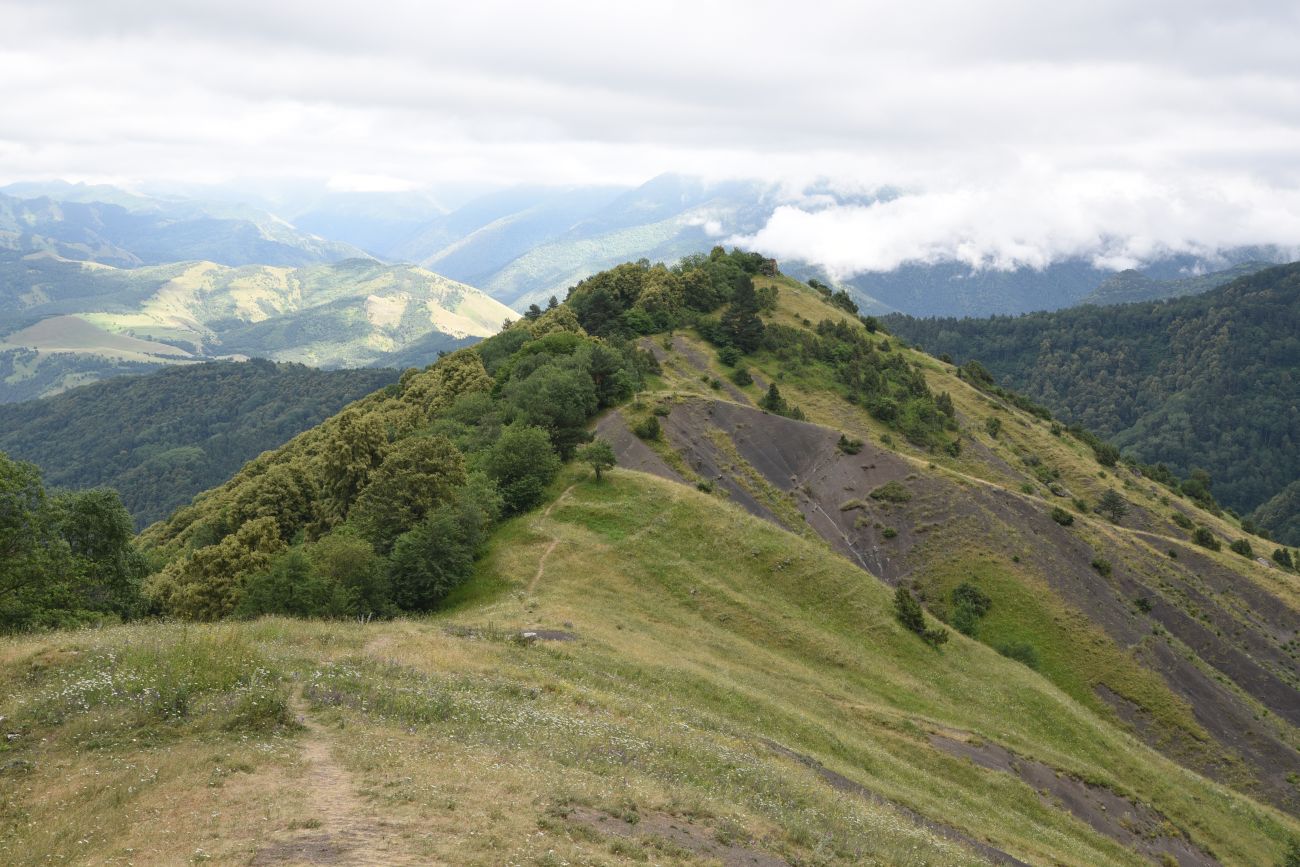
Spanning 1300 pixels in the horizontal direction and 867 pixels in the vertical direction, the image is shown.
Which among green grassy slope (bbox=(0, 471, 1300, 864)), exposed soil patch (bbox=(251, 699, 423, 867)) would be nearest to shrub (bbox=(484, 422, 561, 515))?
green grassy slope (bbox=(0, 471, 1300, 864))

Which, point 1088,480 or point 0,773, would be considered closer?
point 0,773

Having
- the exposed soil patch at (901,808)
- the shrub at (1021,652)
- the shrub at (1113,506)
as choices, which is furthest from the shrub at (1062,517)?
the exposed soil patch at (901,808)

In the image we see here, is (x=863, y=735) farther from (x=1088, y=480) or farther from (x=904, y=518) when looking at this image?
(x=1088, y=480)

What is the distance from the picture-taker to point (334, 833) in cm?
1493

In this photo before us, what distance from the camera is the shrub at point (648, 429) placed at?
74.5m

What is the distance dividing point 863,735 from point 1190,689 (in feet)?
119

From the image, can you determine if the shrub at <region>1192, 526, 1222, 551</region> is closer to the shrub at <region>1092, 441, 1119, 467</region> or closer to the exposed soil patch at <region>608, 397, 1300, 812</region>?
the exposed soil patch at <region>608, 397, 1300, 812</region>

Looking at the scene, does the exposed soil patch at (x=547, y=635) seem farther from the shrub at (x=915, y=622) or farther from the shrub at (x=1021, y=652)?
the shrub at (x=1021, y=652)

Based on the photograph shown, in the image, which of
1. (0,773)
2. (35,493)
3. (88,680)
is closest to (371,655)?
(88,680)

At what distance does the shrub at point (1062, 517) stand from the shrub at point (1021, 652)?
677 inches

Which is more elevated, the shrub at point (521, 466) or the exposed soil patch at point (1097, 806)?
the shrub at point (521, 466)

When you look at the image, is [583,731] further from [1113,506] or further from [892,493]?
[1113,506]

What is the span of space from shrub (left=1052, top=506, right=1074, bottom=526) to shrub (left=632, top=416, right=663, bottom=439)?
3818 cm

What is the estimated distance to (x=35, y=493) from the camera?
35281 millimetres
